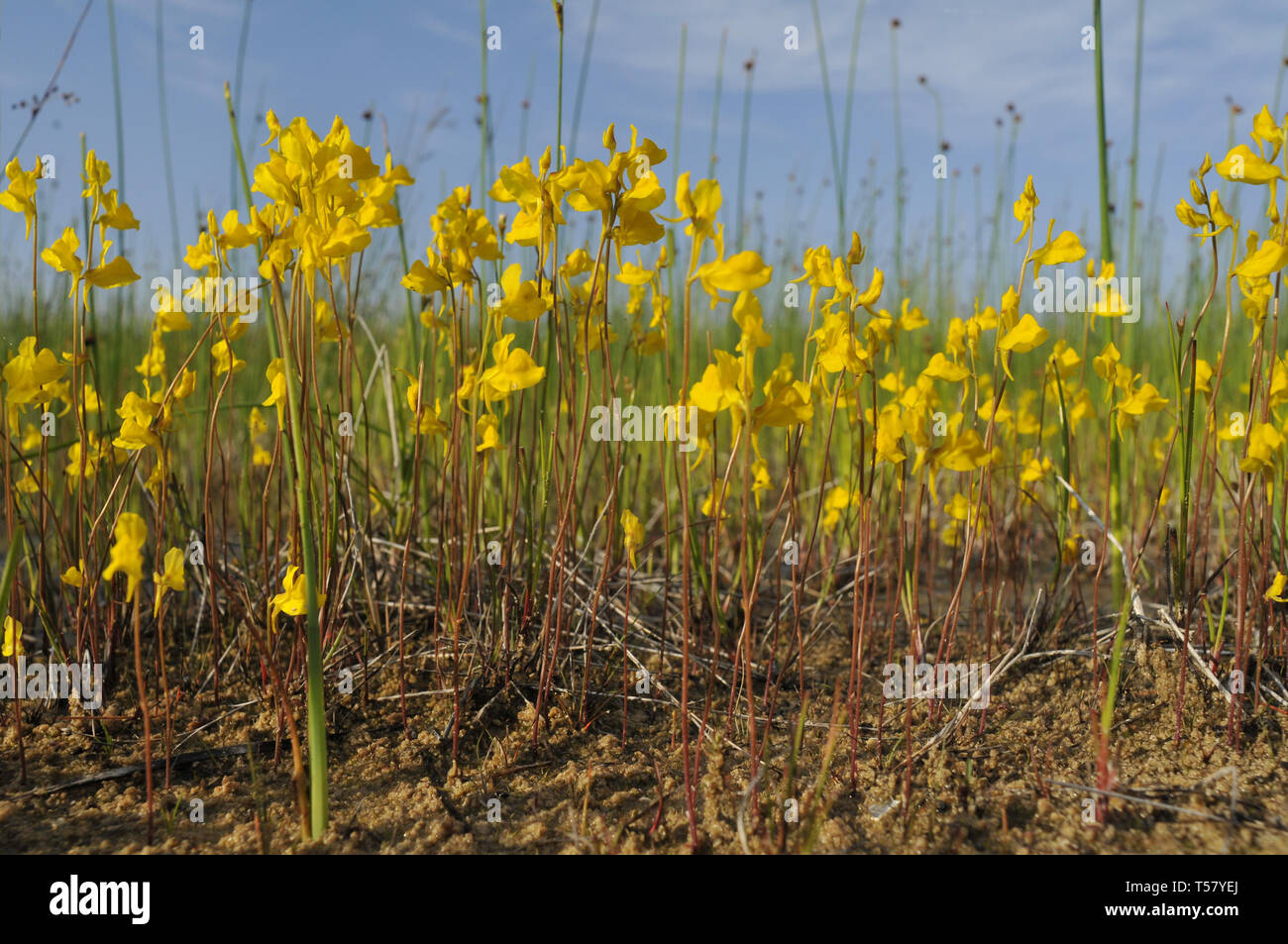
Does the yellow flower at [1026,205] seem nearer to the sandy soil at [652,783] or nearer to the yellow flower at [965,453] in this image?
the yellow flower at [965,453]

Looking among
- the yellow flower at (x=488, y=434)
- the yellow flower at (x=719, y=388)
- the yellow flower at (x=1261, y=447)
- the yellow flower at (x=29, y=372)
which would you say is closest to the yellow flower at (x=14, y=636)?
the yellow flower at (x=29, y=372)

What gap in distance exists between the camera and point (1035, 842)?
1194mm

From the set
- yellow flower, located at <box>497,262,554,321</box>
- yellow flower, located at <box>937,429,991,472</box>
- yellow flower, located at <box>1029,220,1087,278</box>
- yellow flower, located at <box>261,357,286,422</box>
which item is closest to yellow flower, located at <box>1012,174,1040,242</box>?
yellow flower, located at <box>1029,220,1087,278</box>

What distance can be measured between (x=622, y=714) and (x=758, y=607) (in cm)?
71

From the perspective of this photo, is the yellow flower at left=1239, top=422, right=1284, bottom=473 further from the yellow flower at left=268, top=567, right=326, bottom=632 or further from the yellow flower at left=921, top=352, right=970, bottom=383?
the yellow flower at left=268, top=567, right=326, bottom=632

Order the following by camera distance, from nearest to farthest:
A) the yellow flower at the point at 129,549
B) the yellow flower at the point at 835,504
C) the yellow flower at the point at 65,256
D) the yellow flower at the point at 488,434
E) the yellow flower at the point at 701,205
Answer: the yellow flower at the point at 129,549, the yellow flower at the point at 701,205, the yellow flower at the point at 65,256, the yellow flower at the point at 488,434, the yellow flower at the point at 835,504

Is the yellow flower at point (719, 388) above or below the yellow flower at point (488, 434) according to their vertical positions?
above

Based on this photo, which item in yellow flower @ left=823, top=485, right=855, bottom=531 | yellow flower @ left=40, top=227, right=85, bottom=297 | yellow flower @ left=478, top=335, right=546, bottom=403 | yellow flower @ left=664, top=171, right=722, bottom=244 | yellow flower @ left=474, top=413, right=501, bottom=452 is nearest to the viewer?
yellow flower @ left=664, top=171, right=722, bottom=244

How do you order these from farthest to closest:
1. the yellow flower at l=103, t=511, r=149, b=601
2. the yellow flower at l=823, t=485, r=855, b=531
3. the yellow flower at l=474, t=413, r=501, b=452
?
the yellow flower at l=823, t=485, r=855, b=531 < the yellow flower at l=474, t=413, r=501, b=452 < the yellow flower at l=103, t=511, r=149, b=601

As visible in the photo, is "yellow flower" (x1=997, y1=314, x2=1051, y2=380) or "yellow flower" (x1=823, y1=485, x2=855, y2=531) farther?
"yellow flower" (x1=823, y1=485, x2=855, y2=531)

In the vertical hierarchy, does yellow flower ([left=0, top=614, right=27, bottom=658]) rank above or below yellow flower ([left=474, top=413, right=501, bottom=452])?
below

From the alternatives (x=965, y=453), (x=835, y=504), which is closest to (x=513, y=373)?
(x=965, y=453)

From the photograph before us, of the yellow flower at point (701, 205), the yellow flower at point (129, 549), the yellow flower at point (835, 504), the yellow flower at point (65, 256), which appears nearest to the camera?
the yellow flower at point (129, 549)
